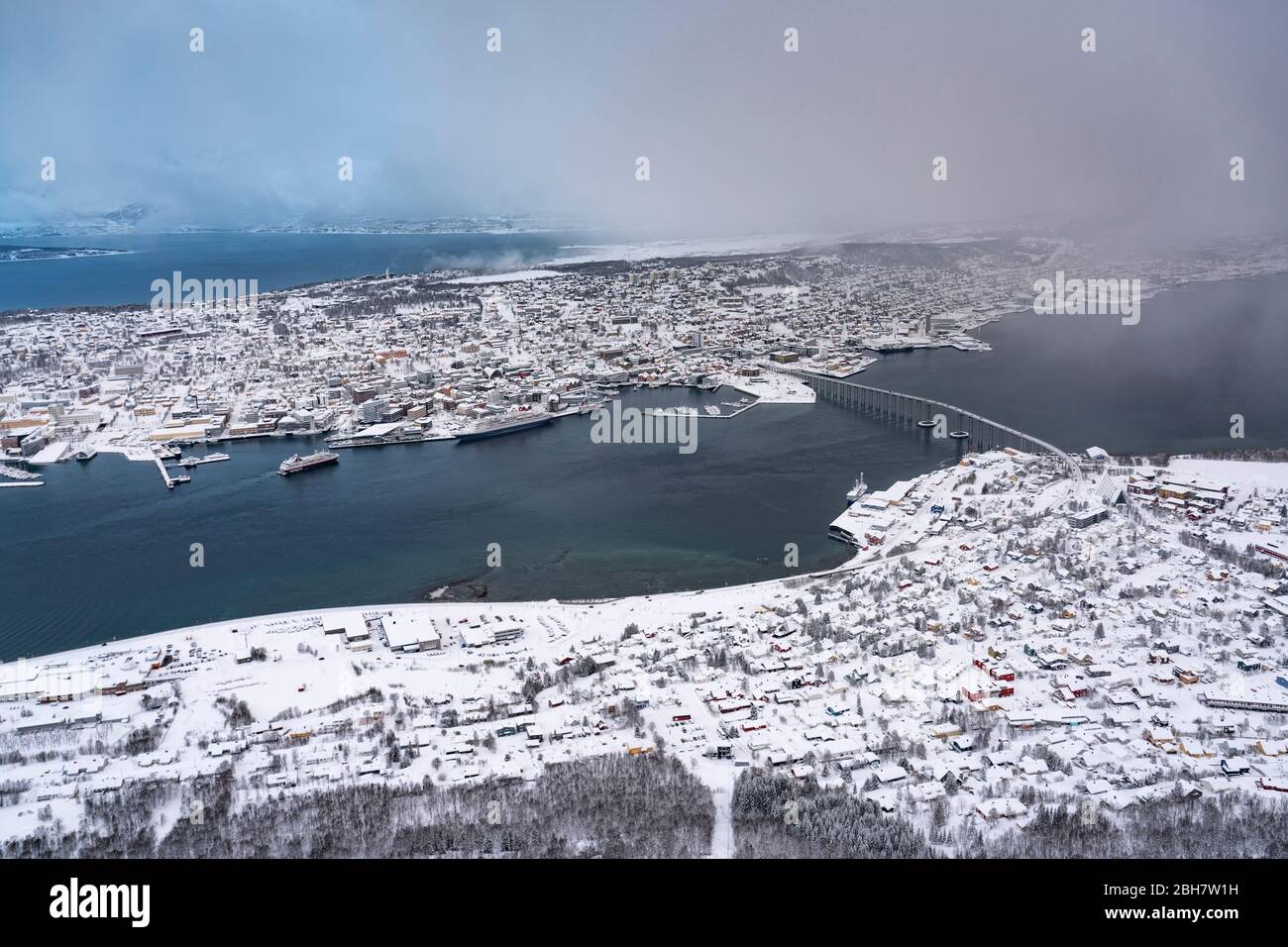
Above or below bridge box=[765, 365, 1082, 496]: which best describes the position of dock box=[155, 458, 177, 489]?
below

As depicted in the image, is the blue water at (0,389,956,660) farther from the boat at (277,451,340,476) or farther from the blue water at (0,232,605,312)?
the blue water at (0,232,605,312)

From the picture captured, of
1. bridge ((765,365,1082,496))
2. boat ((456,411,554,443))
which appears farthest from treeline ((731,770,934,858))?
boat ((456,411,554,443))

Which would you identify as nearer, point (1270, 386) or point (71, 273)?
point (1270, 386)

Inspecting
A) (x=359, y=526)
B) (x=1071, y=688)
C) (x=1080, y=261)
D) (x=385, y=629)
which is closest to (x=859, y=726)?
(x=1071, y=688)

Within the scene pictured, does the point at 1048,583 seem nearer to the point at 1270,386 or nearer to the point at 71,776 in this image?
the point at 71,776

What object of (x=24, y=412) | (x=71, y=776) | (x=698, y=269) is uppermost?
(x=698, y=269)

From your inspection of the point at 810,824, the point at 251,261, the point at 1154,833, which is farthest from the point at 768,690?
the point at 251,261

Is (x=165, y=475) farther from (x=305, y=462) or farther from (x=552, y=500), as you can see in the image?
(x=552, y=500)

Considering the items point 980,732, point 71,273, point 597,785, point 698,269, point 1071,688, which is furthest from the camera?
point 71,273
